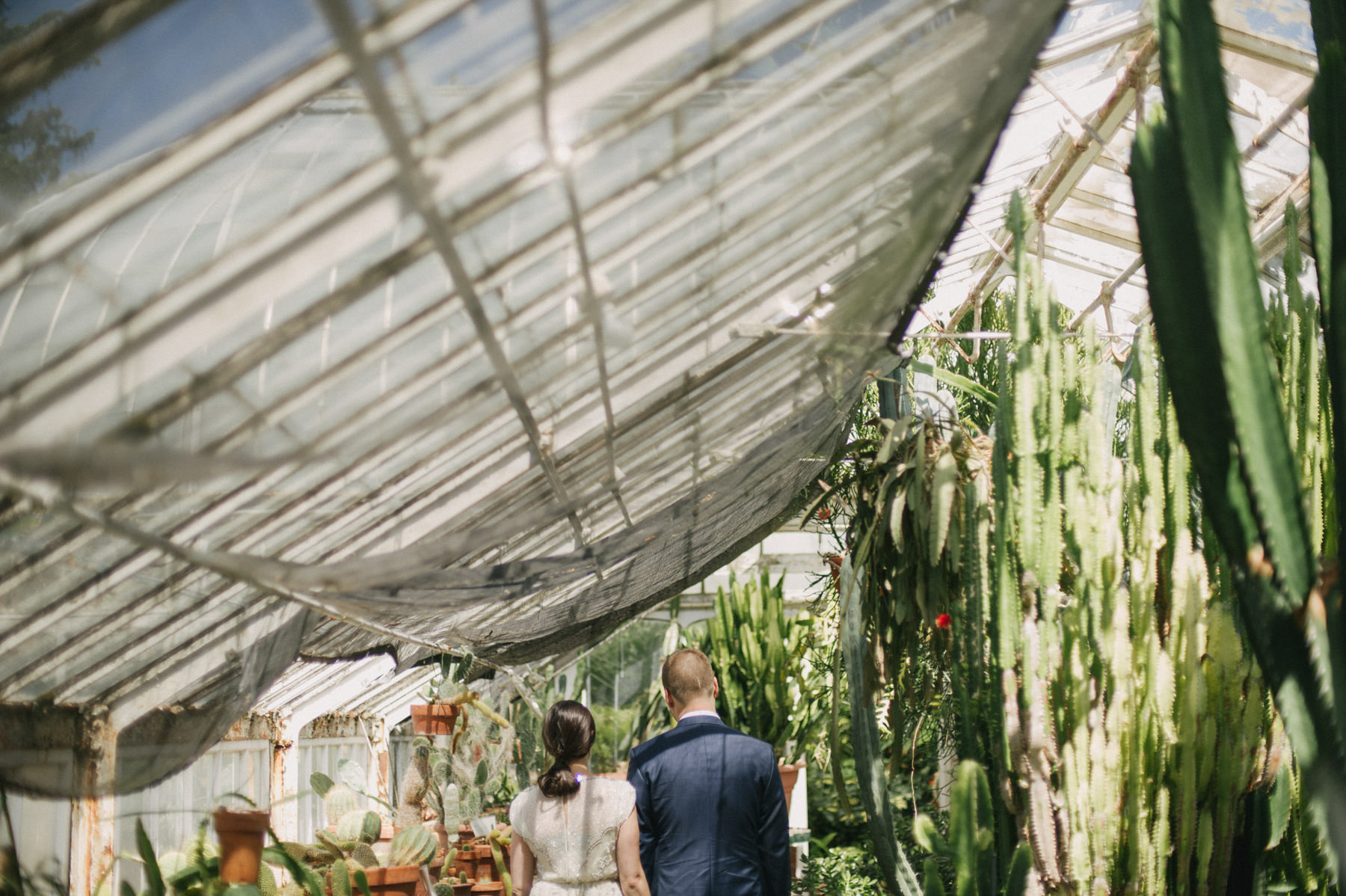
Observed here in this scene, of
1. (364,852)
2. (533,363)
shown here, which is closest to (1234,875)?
(533,363)

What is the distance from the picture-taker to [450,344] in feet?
5.83

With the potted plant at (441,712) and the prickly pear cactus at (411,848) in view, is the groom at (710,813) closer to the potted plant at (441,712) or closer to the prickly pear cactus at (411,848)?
the prickly pear cactus at (411,848)

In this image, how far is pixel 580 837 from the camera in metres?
2.69

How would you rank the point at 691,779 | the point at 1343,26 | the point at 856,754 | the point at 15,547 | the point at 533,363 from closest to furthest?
the point at 15,547 → the point at 1343,26 → the point at 533,363 → the point at 691,779 → the point at 856,754

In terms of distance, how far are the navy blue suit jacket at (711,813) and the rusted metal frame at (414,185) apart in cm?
125

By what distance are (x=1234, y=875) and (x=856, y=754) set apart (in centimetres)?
123

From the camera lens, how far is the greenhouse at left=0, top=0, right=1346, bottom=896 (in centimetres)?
121

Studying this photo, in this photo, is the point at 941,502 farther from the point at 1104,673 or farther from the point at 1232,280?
the point at 1232,280

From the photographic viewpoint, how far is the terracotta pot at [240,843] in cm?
204

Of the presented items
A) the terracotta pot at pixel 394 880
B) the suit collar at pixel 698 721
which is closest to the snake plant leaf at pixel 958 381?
the suit collar at pixel 698 721

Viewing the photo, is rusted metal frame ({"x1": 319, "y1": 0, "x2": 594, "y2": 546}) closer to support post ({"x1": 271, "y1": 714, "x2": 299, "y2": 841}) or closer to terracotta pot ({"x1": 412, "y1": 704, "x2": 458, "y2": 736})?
terracotta pot ({"x1": 412, "y1": 704, "x2": 458, "y2": 736})

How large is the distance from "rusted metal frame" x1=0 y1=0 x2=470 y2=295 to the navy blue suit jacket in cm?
208

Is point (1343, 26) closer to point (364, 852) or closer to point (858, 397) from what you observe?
point (858, 397)

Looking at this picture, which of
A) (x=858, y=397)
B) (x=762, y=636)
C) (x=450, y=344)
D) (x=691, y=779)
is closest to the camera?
(x=450, y=344)
